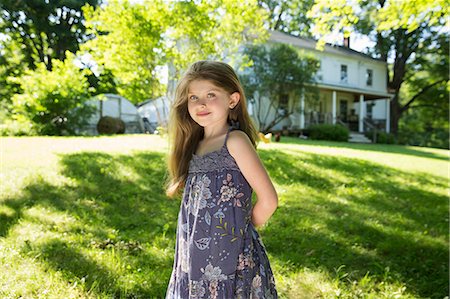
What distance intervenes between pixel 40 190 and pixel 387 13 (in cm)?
586

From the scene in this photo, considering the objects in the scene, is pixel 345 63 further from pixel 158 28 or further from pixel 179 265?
pixel 179 265

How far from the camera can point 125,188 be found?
19.3ft

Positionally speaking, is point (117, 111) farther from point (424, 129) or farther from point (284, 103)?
point (424, 129)

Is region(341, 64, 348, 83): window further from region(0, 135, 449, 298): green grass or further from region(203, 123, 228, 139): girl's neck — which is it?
region(203, 123, 228, 139): girl's neck

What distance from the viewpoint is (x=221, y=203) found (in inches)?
75.9

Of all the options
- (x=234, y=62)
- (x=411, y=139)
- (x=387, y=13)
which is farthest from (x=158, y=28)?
(x=411, y=139)

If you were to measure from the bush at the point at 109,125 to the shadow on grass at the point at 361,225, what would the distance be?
997cm

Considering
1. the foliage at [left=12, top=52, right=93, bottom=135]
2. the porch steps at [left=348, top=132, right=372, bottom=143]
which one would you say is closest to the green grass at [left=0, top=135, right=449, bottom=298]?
the foliage at [left=12, top=52, right=93, bottom=135]

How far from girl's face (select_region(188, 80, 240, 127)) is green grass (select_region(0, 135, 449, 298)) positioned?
1669mm

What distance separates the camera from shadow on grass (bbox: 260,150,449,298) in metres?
3.99

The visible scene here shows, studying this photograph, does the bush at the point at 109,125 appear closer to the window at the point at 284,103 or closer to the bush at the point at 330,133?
the window at the point at 284,103

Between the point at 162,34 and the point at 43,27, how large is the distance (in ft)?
59.4

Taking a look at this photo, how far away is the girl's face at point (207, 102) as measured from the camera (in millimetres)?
2041

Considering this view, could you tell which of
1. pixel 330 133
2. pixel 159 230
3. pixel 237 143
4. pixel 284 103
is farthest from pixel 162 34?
pixel 237 143
